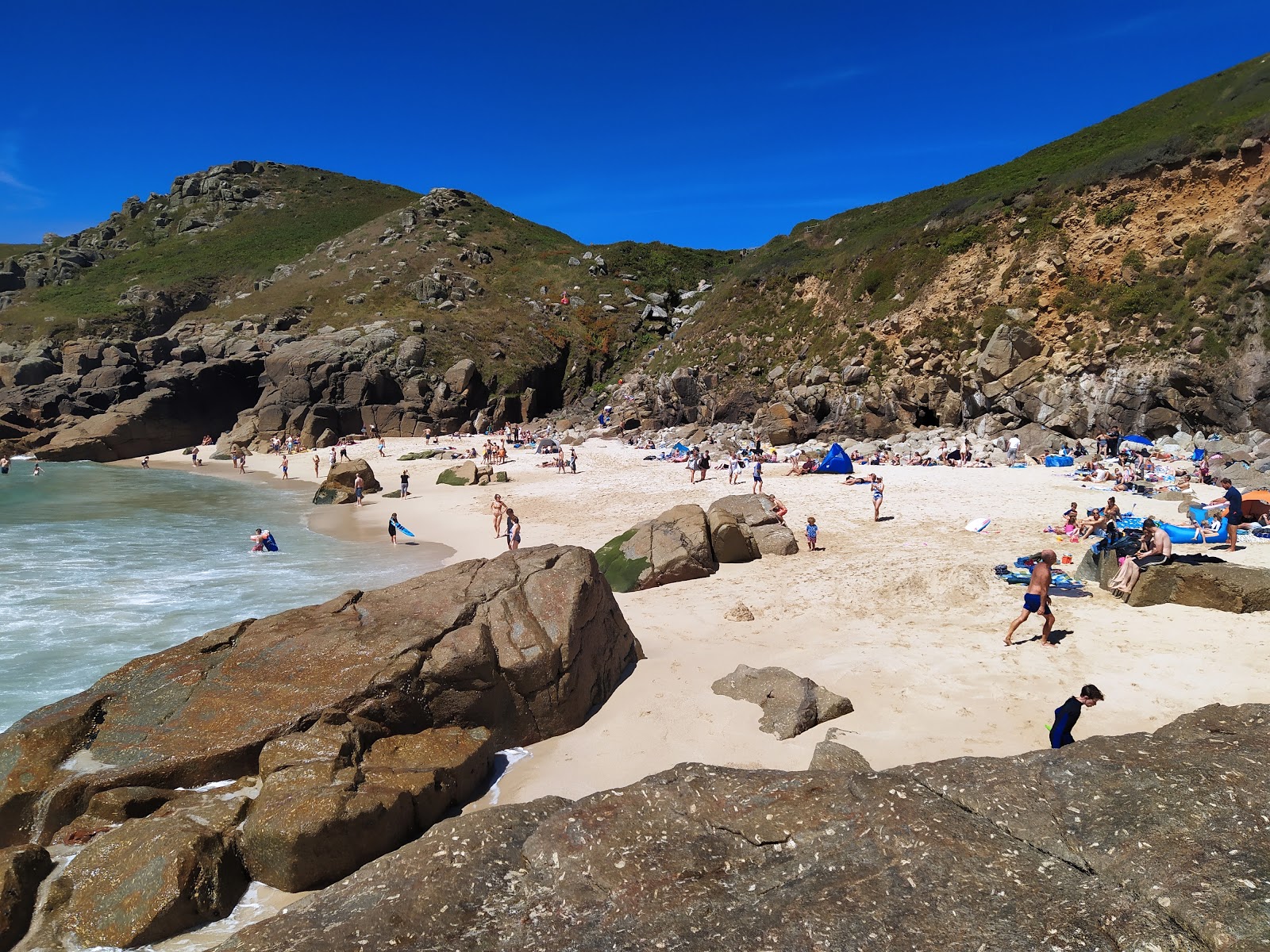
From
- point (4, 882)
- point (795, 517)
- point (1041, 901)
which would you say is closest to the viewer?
point (1041, 901)

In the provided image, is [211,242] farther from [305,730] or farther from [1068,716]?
[1068,716]

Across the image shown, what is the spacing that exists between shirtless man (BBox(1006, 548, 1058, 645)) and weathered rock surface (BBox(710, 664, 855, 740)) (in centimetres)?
300

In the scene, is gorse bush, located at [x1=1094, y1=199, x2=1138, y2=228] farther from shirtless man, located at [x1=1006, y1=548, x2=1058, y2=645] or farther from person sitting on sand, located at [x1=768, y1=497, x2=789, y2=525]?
shirtless man, located at [x1=1006, y1=548, x2=1058, y2=645]

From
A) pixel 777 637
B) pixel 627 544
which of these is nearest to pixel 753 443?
pixel 627 544

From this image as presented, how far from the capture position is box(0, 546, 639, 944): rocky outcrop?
5.21 metres

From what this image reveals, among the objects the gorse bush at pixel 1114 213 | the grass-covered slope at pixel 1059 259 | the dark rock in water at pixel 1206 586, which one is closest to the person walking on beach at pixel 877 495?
the dark rock in water at pixel 1206 586

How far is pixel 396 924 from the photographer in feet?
11.4

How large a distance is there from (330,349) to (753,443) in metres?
33.4

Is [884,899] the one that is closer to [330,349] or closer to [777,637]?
[777,637]

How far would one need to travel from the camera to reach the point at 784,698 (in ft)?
24.9

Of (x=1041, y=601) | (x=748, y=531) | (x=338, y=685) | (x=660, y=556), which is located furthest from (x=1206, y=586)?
(x=338, y=685)

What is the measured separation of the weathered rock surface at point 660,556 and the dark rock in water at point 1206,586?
21.6 ft

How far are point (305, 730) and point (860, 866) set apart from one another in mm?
5008

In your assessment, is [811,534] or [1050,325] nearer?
[811,534]
